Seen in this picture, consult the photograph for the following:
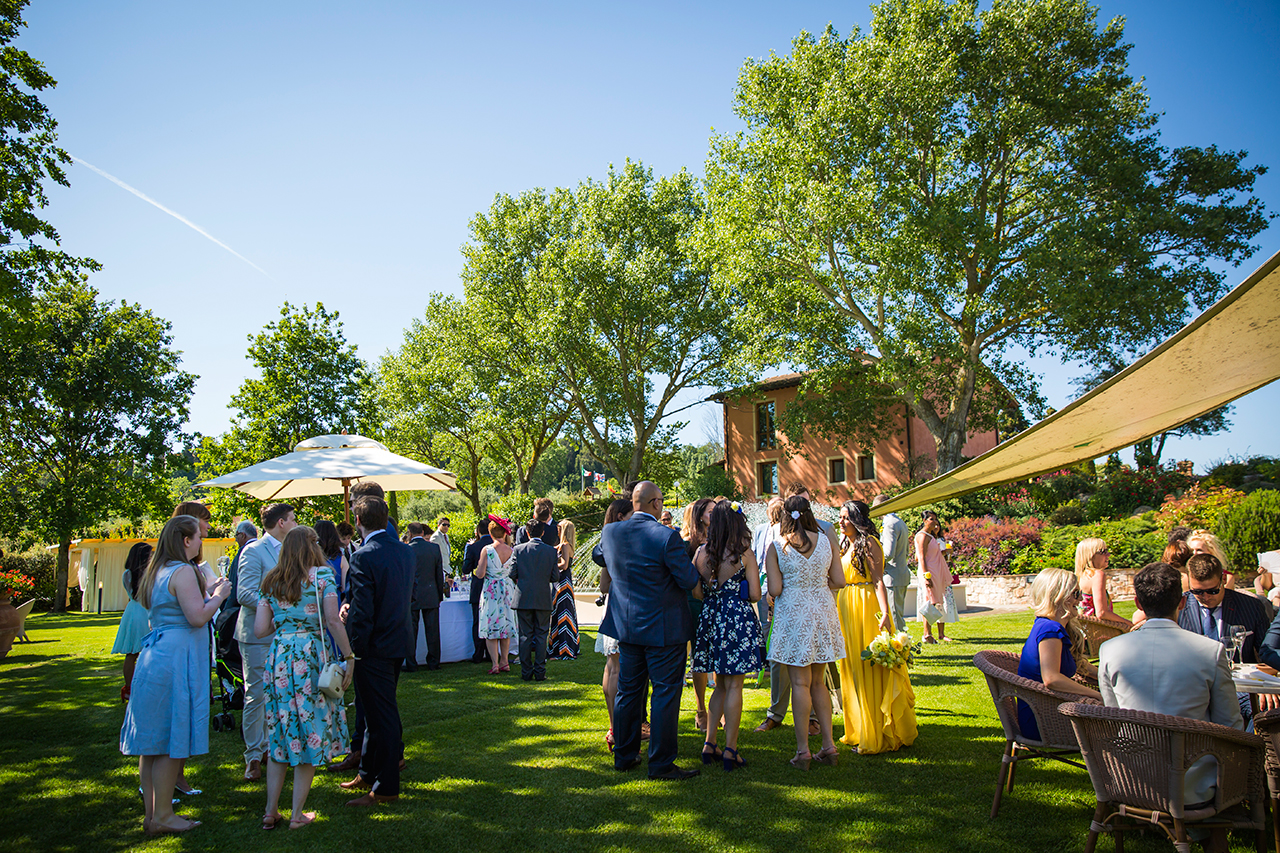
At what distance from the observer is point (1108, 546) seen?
Answer: 48.8ft

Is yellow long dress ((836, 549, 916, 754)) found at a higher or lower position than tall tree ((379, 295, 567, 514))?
lower

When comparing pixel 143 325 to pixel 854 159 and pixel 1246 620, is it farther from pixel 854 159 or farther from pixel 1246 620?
pixel 1246 620

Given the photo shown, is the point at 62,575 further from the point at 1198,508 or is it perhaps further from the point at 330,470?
the point at 1198,508

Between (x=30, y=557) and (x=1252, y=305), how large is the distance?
31422 mm

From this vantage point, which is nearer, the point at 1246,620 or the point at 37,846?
the point at 37,846

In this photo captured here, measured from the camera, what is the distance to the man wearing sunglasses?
16.0ft

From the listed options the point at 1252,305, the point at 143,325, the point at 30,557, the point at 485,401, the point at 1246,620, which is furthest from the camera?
the point at 485,401

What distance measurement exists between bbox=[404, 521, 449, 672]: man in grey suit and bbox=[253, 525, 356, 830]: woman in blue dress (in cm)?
428

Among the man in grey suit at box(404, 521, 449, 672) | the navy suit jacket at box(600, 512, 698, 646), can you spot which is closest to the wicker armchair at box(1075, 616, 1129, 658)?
the navy suit jacket at box(600, 512, 698, 646)

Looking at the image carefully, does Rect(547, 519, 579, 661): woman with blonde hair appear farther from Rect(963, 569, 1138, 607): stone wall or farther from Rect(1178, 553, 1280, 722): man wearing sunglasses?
Result: Rect(963, 569, 1138, 607): stone wall

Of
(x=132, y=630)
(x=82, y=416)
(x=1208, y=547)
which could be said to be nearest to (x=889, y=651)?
(x=1208, y=547)

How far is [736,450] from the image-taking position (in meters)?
40.3

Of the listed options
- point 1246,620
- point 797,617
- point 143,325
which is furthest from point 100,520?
point 1246,620

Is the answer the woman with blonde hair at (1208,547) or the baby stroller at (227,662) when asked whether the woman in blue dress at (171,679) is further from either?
the woman with blonde hair at (1208,547)
